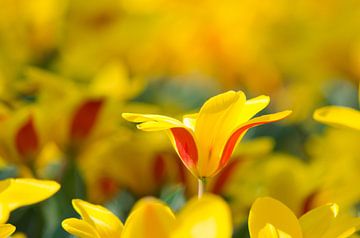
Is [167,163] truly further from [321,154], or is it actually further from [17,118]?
[321,154]

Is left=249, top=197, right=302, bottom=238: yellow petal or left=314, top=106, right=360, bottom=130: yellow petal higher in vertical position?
left=314, top=106, right=360, bottom=130: yellow petal

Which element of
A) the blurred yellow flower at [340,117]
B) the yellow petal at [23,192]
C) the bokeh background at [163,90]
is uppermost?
the blurred yellow flower at [340,117]

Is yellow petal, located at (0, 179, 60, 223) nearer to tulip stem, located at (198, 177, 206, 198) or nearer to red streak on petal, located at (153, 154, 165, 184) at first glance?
tulip stem, located at (198, 177, 206, 198)

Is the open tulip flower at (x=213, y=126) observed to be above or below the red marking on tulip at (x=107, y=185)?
above

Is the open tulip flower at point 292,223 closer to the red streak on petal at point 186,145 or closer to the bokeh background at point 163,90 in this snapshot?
the red streak on petal at point 186,145

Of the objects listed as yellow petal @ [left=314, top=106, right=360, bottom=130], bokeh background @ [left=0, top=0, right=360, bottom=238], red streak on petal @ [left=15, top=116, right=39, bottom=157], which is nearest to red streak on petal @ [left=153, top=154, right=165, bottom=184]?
bokeh background @ [left=0, top=0, right=360, bottom=238]

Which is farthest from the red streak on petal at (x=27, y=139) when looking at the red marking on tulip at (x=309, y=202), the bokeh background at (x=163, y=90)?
the red marking on tulip at (x=309, y=202)
